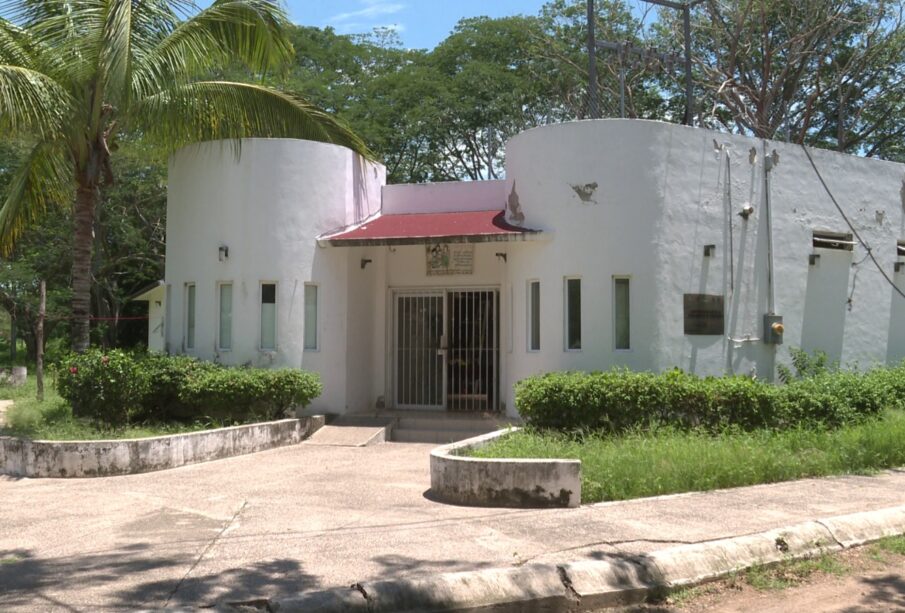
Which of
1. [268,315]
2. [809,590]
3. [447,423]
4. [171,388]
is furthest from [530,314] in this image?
[809,590]

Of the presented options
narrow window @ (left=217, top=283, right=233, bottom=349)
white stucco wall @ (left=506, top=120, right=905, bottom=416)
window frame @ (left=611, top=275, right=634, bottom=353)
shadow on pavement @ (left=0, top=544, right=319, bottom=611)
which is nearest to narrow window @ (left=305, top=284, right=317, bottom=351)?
narrow window @ (left=217, top=283, right=233, bottom=349)

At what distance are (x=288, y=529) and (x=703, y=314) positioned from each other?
780 cm

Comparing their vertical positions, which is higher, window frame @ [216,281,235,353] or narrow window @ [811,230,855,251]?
narrow window @ [811,230,855,251]

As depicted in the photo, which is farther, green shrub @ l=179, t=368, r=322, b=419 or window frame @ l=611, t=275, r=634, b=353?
window frame @ l=611, t=275, r=634, b=353

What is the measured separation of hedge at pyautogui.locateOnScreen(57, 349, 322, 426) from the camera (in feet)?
37.9

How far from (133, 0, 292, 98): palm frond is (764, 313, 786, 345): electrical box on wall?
8.65 metres

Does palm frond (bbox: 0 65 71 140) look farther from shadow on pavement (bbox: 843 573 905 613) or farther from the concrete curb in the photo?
shadow on pavement (bbox: 843 573 905 613)

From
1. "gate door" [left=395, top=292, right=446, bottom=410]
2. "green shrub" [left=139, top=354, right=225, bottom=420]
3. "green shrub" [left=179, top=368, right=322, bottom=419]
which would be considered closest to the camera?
"green shrub" [left=179, top=368, right=322, bottom=419]

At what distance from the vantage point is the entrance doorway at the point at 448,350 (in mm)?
15047

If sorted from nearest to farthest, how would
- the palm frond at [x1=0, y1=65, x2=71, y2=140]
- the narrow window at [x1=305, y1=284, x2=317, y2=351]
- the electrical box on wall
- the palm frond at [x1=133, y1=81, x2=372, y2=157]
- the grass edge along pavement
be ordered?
the palm frond at [x1=0, y1=65, x2=71, y2=140]
the grass edge along pavement
the palm frond at [x1=133, y1=81, x2=372, y2=157]
the electrical box on wall
the narrow window at [x1=305, y1=284, x2=317, y2=351]

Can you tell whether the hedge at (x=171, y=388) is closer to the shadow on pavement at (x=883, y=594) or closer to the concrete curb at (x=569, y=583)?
the concrete curb at (x=569, y=583)

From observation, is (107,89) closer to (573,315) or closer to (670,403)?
(573,315)

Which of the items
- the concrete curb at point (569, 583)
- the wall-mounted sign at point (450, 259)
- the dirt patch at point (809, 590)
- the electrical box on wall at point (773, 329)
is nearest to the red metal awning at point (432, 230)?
the wall-mounted sign at point (450, 259)

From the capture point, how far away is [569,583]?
578 cm
